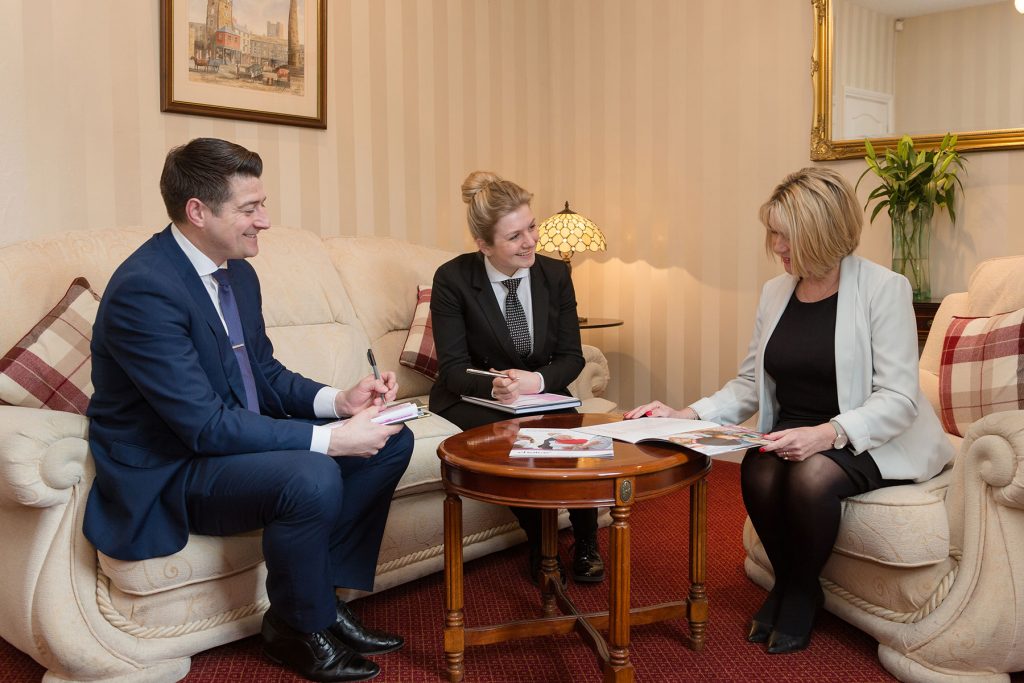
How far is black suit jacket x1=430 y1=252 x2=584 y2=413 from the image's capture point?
2.56 metres

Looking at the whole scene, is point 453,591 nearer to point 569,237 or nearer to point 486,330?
point 486,330

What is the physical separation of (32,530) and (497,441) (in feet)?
3.26

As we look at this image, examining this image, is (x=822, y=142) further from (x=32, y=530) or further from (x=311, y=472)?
(x=32, y=530)

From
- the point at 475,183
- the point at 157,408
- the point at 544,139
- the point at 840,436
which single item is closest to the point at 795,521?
the point at 840,436

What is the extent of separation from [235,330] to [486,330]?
0.76 metres

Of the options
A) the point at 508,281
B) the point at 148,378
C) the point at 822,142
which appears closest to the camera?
the point at 148,378

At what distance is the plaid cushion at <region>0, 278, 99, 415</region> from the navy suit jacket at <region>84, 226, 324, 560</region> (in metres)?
0.29

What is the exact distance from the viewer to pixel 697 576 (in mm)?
2020

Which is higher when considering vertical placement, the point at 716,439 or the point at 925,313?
the point at 925,313

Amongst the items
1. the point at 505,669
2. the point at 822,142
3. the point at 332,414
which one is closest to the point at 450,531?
the point at 505,669

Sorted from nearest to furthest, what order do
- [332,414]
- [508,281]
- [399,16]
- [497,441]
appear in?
[497,441] < [332,414] < [508,281] < [399,16]

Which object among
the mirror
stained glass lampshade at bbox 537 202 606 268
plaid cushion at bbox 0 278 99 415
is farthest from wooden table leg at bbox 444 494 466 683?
the mirror

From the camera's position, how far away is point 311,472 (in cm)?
183

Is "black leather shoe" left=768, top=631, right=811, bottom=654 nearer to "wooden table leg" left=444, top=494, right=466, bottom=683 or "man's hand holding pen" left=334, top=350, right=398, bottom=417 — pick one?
"wooden table leg" left=444, top=494, right=466, bottom=683
